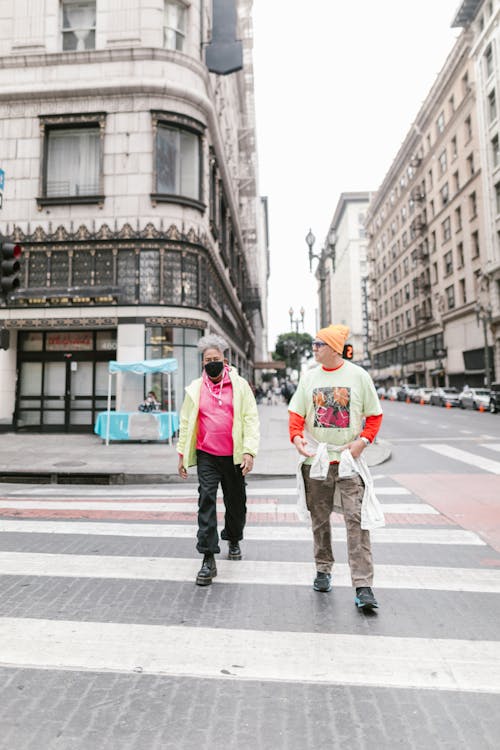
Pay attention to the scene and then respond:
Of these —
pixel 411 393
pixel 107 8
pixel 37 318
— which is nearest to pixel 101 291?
pixel 37 318

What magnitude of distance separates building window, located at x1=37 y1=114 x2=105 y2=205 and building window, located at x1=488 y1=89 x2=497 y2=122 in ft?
110

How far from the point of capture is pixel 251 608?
3547 mm

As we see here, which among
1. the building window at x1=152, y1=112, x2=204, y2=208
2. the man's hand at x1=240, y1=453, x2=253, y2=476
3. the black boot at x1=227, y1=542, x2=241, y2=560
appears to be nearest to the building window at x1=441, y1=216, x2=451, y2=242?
the building window at x1=152, y1=112, x2=204, y2=208

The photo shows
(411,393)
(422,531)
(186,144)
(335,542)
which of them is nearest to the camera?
(335,542)

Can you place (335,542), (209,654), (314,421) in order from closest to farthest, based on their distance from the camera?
(209,654), (314,421), (335,542)

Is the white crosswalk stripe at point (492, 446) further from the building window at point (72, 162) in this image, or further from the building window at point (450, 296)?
the building window at point (450, 296)

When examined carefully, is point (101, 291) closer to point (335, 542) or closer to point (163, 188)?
point (163, 188)

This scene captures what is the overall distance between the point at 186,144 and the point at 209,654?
19.6 m

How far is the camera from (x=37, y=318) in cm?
1798

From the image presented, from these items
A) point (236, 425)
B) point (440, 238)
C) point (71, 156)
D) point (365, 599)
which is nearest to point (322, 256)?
point (71, 156)

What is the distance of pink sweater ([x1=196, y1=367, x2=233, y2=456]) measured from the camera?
4.24 metres

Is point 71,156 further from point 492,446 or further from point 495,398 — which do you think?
point 495,398

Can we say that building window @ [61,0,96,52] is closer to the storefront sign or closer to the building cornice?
the building cornice

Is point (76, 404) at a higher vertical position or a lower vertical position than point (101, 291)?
lower
